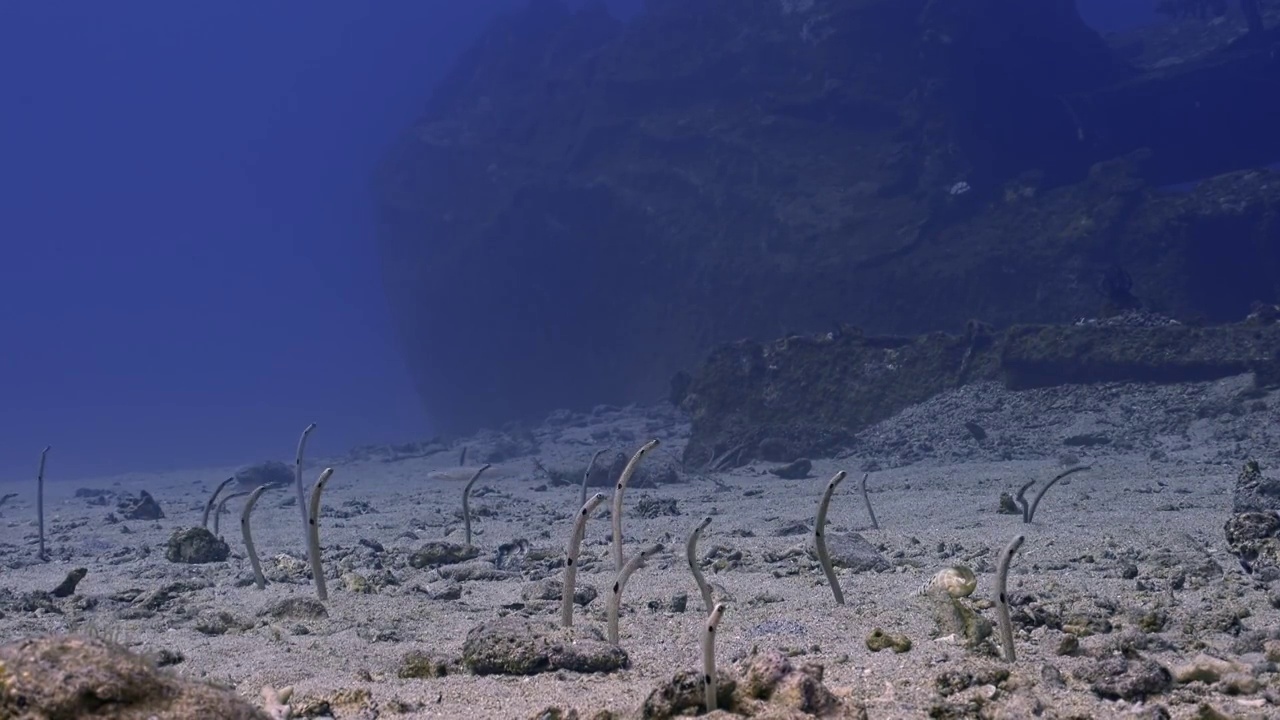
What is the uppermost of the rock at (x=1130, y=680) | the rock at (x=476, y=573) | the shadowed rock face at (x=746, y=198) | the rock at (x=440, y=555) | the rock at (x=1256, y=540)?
the shadowed rock face at (x=746, y=198)

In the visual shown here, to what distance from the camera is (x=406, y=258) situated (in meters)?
44.0

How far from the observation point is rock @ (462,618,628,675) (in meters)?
3.67

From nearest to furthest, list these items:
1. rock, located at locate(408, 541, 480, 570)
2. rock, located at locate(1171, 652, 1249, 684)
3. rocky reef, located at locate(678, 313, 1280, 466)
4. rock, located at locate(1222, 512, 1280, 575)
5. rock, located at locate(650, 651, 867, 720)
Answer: rock, located at locate(650, 651, 867, 720) < rock, located at locate(1171, 652, 1249, 684) < rock, located at locate(1222, 512, 1280, 575) < rock, located at locate(408, 541, 480, 570) < rocky reef, located at locate(678, 313, 1280, 466)

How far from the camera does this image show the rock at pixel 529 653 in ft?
12.0

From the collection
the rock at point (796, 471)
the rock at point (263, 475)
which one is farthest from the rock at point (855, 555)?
the rock at point (263, 475)

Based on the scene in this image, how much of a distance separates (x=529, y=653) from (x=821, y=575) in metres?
2.90

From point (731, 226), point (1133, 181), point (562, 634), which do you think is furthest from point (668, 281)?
point (562, 634)

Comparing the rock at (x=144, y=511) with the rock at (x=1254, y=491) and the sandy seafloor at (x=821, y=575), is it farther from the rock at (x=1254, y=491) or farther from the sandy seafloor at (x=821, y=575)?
the rock at (x=1254, y=491)

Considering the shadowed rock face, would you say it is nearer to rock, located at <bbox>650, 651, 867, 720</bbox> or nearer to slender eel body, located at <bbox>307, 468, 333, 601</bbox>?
slender eel body, located at <bbox>307, 468, 333, 601</bbox>

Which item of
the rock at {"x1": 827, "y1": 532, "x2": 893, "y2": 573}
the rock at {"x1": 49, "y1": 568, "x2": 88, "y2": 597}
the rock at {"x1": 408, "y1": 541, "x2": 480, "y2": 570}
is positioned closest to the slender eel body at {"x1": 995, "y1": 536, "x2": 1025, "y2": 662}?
the rock at {"x1": 827, "y1": 532, "x2": 893, "y2": 573}

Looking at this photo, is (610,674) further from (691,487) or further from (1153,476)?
(691,487)

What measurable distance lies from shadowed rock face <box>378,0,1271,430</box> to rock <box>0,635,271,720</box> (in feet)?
76.6

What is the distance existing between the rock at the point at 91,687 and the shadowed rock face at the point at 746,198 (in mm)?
23350

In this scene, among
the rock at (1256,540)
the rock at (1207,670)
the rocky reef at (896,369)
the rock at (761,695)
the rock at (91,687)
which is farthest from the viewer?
the rocky reef at (896,369)
